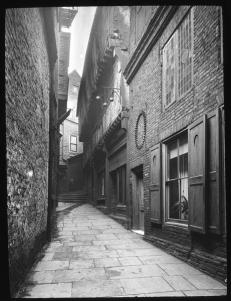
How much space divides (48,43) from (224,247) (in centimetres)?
730

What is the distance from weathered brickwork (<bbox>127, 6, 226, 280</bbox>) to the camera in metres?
5.32

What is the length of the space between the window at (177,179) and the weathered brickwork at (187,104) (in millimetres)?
302

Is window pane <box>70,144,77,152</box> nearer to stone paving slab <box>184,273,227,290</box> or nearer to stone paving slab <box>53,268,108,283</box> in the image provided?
stone paving slab <box>53,268,108,283</box>

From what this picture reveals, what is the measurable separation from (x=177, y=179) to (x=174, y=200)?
0.57m

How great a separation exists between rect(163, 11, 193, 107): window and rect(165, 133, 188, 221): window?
113 centimetres

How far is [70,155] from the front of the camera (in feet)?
111

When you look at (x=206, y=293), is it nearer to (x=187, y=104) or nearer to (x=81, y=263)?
(x=81, y=263)

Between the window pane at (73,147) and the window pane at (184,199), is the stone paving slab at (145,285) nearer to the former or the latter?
the window pane at (184,199)

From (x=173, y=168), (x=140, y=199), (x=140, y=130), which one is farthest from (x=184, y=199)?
(x=140, y=199)

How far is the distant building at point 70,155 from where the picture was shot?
100 ft

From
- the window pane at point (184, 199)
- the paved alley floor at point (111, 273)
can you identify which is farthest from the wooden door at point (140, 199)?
the window pane at point (184, 199)

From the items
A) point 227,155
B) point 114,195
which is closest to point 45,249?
point 227,155

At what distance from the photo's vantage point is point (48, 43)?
29.8 ft

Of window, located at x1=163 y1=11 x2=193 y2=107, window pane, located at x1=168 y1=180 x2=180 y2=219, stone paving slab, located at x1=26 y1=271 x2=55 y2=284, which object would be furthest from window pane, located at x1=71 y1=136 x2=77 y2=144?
→ stone paving slab, located at x1=26 y1=271 x2=55 y2=284
